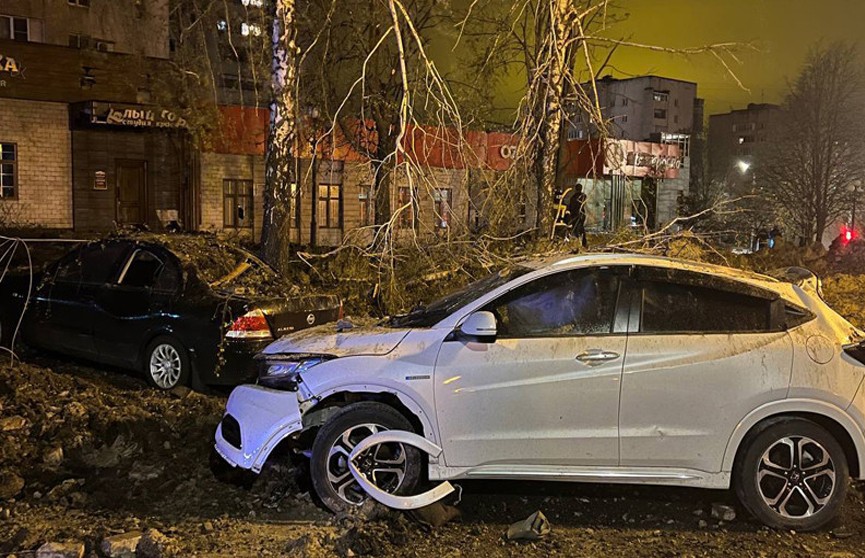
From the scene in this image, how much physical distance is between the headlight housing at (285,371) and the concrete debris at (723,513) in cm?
267

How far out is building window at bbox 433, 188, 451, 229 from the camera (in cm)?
940

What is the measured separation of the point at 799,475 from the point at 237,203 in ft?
74.3

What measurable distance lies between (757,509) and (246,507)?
10.5ft

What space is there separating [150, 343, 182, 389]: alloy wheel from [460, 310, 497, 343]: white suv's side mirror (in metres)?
4.05

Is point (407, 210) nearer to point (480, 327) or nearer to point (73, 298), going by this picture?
point (73, 298)

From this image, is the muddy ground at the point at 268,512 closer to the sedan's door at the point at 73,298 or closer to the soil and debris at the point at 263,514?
the soil and debris at the point at 263,514

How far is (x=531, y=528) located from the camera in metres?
4.67

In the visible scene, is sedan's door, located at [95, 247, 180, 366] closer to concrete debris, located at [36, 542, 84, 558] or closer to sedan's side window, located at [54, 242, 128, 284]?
sedan's side window, located at [54, 242, 128, 284]

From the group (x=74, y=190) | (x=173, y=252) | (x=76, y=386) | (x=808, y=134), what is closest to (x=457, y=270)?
(x=173, y=252)

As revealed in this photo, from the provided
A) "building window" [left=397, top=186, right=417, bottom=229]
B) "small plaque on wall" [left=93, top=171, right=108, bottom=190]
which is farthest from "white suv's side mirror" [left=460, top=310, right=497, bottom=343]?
"small plaque on wall" [left=93, top=171, right=108, bottom=190]

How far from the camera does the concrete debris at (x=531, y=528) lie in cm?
465

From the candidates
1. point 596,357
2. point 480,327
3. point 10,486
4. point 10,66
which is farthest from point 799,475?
point 10,66

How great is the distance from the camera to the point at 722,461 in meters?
4.84

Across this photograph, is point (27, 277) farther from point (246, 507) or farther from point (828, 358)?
point (828, 358)
